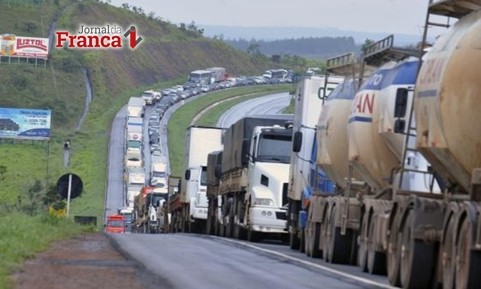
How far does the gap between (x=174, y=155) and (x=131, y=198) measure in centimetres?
1973

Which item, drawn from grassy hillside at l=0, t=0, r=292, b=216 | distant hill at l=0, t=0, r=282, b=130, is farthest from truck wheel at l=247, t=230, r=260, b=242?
distant hill at l=0, t=0, r=282, b=130

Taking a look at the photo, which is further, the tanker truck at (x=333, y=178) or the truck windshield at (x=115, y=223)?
the truck windshield at (x=115, y=223)

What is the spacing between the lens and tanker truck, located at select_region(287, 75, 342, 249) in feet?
112

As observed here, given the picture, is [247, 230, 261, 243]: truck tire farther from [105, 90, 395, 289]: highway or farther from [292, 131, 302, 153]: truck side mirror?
[292, 131, 302, 153]: truck side mirror

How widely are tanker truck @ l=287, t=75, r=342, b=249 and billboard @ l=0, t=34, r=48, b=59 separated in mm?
104401

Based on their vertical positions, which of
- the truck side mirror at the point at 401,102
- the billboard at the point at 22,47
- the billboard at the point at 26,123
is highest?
the billboard at the point at 22,47

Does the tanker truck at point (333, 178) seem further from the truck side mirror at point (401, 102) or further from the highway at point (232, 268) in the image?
the truck side mirror at point (401, 102)

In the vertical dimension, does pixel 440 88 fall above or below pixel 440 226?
above

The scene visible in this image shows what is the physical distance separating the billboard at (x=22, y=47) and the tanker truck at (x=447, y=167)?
119 m

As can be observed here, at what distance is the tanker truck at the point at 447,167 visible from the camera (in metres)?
17.8

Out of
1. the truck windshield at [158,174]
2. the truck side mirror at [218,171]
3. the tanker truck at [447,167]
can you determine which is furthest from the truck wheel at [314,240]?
the truck windshield at [158,174]

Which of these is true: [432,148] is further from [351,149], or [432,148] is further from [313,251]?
[313,251]

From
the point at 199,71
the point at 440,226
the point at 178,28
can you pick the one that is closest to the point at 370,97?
the point at 440,226

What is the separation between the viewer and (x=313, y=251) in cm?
3028
